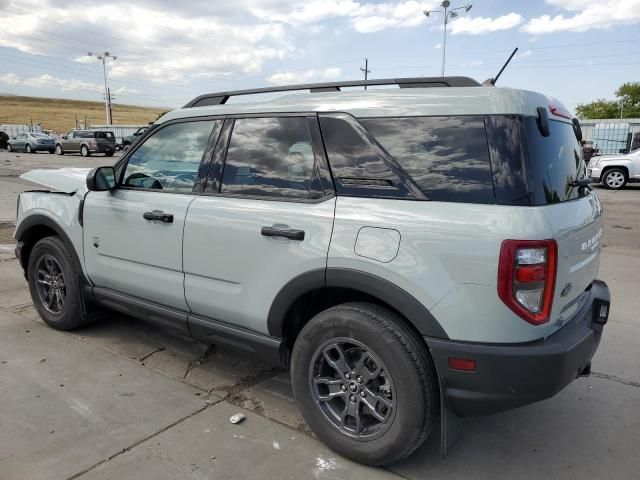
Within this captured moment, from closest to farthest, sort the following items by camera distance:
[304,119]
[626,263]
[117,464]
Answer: [117,464] → [304,119] → [626,263]

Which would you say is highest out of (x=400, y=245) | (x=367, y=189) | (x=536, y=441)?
(x=367, y=189)

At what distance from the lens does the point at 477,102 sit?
2.31 m

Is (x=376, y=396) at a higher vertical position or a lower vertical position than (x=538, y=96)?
lower

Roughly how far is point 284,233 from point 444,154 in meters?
0.88

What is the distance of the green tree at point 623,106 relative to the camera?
301ft

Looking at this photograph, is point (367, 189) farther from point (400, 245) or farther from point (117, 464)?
point (117, 464)

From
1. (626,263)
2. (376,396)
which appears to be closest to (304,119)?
(376,396)

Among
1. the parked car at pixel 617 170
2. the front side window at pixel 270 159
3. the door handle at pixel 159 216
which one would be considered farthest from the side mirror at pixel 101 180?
the parked car at pixel 617 170

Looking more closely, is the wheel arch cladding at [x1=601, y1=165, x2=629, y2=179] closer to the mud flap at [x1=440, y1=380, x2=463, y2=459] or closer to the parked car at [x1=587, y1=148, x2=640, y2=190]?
the parked car at [x1=587, y1=148, x2=640, y2=190]

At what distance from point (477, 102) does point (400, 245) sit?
0.72m

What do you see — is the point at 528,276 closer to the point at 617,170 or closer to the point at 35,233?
the point at 35,233

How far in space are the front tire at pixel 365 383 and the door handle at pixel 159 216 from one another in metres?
1.15

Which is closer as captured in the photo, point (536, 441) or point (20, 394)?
point (536, 441)

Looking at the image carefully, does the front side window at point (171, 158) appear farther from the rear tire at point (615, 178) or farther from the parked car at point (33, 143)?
the parked car at point (33, 143)
